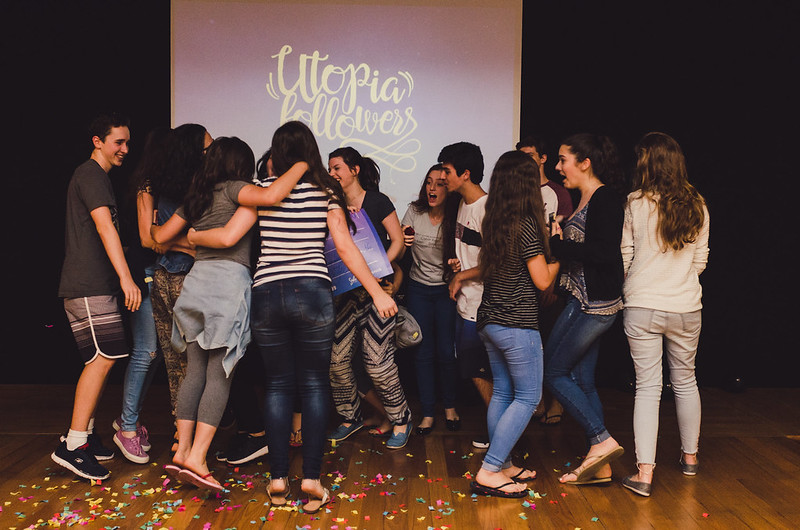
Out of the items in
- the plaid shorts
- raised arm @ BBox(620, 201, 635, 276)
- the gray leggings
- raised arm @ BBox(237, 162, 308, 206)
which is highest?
raised arm @ BBox(237, 162, 308, 206)

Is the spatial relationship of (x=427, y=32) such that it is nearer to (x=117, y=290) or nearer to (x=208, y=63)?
A: (x=208, y=63)

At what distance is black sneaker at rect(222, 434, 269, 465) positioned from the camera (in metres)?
3.33

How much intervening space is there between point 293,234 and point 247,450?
121 cm

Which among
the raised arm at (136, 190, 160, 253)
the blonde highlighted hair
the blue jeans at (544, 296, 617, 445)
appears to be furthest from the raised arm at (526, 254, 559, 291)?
the raised arm at (136, 190, 160, 253)

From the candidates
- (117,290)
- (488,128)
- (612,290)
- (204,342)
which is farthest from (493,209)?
(488,128)

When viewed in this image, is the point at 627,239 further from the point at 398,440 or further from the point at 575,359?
the point at 398,440

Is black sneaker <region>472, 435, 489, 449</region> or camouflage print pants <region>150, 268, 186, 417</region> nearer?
camouflage print pants <region>150, 268, 186, 417</region>

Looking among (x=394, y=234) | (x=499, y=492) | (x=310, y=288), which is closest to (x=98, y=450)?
(x=310, y=288)

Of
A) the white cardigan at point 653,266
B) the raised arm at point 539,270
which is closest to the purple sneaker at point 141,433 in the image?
the raised arm at point 539,270

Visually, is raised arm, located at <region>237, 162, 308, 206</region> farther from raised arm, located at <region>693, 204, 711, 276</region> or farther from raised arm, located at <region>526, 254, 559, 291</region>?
raised arm, located at <region>693, 204, 711, 276</region>

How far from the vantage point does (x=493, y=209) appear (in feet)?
9.44

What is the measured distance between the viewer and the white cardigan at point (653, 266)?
2.99m

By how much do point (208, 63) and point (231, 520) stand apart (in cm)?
319

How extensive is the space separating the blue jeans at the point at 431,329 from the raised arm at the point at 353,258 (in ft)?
3.55
